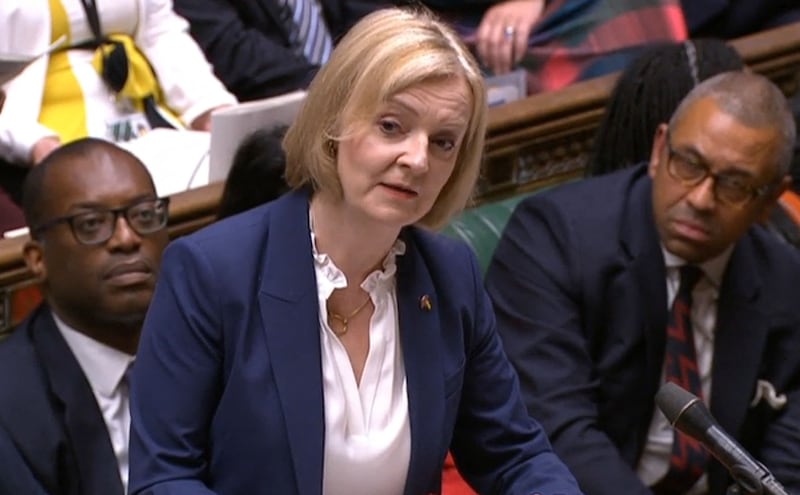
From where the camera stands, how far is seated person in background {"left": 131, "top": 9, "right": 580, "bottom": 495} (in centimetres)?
164

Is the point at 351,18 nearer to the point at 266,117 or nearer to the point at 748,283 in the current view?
the point at 266,117

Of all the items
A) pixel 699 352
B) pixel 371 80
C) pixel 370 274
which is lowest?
pixel 699 352

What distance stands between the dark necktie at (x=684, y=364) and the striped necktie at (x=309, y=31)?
0.99 meters

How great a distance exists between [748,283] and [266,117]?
0.74m

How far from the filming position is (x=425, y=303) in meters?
1.77

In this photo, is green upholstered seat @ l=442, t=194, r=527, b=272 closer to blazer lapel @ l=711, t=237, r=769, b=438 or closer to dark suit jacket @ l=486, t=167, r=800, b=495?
dark suit jacket @ l=486, t=167, r=800, b=495

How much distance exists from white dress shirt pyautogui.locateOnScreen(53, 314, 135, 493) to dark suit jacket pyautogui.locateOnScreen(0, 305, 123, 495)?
0.02 meters

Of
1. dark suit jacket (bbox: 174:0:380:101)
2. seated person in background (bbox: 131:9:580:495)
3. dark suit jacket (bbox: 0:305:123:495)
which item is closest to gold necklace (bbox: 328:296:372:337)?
seated person in background (bbox: 131:9:580:495)

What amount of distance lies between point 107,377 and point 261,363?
0.51m

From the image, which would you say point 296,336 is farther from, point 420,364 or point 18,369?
point 18,369

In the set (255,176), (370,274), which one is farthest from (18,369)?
(370,274)

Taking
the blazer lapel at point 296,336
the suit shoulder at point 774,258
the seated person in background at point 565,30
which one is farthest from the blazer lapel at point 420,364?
the seated person in background at point 565,30

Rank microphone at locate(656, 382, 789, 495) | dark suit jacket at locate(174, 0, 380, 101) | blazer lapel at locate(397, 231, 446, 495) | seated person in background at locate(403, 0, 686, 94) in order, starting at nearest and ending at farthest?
microphone at locate(656, 382, 789, 495) < blazer lapel at locate(397, 231, 446, 495) < dark suit jacket at locate(174, 0, 380, 101) < seated person in background at locate(403, 0, 686, 94)

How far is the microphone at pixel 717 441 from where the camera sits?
1.52m
